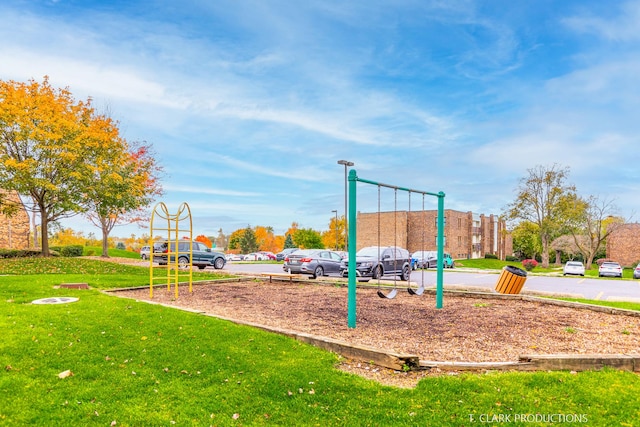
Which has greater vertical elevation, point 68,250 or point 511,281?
point 511,281

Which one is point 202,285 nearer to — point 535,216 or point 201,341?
point 201,341

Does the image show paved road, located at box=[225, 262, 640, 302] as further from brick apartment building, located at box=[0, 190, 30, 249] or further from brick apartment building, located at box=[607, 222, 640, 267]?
brick apartment building, located at box=[607, 222, 640, 267]

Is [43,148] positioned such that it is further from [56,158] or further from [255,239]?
[255,239]

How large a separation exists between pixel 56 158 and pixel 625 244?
206 feet

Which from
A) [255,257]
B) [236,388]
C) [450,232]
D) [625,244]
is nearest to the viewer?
[236,388]

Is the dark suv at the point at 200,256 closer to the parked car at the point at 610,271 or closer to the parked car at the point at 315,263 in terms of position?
the parked car at the point at 315,263

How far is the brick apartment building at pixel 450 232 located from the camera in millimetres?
57000

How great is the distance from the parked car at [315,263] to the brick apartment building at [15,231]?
27023 millimetres

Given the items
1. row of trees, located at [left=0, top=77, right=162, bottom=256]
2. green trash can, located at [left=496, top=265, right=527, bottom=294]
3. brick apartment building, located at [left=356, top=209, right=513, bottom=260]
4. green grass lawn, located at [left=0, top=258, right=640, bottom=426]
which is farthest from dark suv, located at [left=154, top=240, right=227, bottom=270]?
brick apartment building, located at [left=356, top=209, right=513, bottom=260]

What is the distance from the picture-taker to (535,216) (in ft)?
151

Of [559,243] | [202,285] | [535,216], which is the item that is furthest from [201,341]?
[559,243]

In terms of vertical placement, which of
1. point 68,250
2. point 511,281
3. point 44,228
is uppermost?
point 44,228

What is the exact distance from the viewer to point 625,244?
55438mm

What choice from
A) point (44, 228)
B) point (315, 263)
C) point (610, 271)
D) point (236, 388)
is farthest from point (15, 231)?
point (610, 271)
